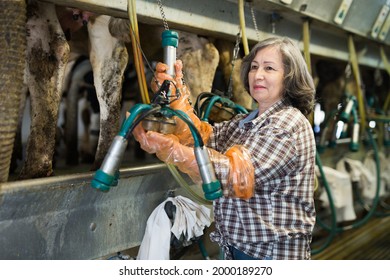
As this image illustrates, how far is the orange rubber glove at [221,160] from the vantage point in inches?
45.2

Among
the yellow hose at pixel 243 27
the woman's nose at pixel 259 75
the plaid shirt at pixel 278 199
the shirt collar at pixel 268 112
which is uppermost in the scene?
the yellow hose at pixel 243 27

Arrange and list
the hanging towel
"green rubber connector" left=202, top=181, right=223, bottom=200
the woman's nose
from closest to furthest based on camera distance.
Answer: "green rubber connector" left=202, top=181, right=223, bottom=200 < the woman's nose < the hanging towel

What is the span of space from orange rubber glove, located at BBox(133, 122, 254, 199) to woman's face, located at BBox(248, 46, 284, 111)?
27cm

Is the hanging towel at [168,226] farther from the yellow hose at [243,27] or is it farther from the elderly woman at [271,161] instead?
the yellow hose at [243,27]

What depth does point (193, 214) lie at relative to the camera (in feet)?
5.53

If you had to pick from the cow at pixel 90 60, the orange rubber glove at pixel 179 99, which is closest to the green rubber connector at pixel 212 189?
the orange rubber glove at pixel 179 99

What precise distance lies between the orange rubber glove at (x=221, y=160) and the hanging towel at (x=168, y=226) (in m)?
0.50

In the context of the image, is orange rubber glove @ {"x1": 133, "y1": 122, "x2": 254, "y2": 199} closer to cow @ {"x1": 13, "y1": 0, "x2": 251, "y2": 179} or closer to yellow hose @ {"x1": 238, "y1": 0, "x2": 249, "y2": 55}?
cow @ {"x1": 13, "y1": 0, "x2": 251, "y2": 179}

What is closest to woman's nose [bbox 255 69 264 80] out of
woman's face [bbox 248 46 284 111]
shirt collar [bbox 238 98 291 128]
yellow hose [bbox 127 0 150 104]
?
woman's face [bbox 248 46 284 111]

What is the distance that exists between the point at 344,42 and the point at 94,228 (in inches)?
99.2

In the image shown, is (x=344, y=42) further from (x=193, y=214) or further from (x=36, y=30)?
(x=36, y=30)

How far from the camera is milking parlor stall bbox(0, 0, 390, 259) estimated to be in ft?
4.10

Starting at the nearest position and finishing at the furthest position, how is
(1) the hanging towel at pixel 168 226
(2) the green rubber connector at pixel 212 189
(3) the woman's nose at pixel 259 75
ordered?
(2) the green rubber connector at pixel 212 189 < (3) the woman's nose at pixel 259 75 < (1) the hanging towel at pixel 168 226
